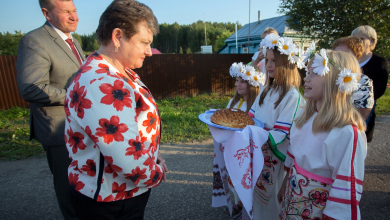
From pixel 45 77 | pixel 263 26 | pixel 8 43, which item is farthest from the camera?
pixel 263 26

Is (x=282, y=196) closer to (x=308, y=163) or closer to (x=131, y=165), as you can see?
(x=308, y=163)

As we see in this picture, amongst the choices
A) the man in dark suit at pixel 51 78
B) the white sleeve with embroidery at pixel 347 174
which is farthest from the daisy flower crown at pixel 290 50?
the man in dark suit at pixel 51 78

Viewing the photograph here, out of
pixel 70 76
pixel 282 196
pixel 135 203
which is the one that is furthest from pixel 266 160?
pixel 70 76

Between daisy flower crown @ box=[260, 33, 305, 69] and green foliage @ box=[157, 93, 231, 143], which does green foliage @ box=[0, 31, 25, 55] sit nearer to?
green foliage @ box=[157, 93, 231, 143]

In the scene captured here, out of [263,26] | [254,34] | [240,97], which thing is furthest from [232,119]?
[263,26]

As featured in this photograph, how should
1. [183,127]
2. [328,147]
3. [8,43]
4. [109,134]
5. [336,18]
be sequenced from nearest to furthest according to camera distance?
[109,134]
[328,147]
[183,127]
[336,18]
[8,43]

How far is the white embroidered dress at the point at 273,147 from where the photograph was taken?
91.1 inches

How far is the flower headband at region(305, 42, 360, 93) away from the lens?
5.63 feet

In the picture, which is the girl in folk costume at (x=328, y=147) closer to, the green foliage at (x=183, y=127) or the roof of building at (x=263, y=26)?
the green foliage at (x=183, y=127)

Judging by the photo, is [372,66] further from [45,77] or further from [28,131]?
[28,131]

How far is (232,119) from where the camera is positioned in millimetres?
2406

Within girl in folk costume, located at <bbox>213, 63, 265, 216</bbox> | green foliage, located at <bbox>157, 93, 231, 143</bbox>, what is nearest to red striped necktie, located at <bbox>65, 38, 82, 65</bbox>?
girl in folk costume, located at <bbox>213, 63, 265, 216</bbox>

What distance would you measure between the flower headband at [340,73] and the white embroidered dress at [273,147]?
55cm

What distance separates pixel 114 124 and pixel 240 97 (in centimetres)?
254
